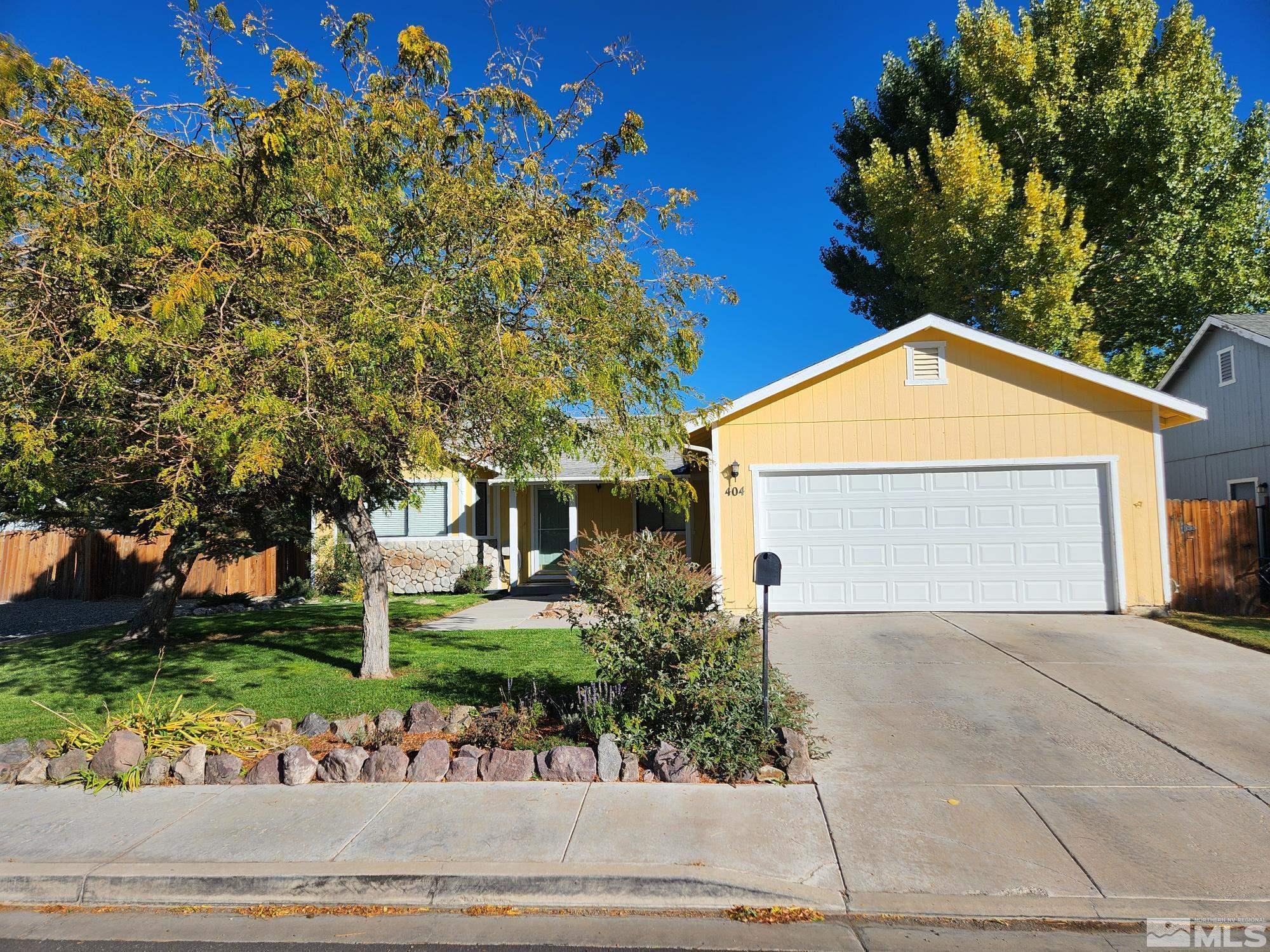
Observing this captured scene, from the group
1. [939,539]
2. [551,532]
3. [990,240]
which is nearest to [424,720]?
[939,539]

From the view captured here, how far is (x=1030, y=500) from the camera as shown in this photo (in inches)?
480

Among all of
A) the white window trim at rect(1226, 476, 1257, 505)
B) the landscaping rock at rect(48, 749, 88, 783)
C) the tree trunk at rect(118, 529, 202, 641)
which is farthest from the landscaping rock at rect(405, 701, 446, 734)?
the white window trim at rect(1226, 476, 1257, 505)

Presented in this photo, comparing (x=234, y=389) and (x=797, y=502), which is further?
(x=797, y=502)

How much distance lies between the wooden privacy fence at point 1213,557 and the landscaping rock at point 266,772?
42.7ft

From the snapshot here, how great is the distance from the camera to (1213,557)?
40.9 feet

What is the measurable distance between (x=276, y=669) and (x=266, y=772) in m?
4.14

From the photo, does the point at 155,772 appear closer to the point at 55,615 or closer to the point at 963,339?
the point at 963,339

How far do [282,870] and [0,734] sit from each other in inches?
173

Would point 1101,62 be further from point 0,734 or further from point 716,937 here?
point 0,734

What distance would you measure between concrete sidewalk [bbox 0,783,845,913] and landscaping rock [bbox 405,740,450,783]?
0.33ft

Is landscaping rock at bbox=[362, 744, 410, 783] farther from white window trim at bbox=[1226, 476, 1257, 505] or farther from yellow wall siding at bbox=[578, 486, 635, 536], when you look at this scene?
white window trim at bbox=[1226, 476, 1257, 505]

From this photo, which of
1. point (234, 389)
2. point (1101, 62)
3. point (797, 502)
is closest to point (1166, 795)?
point (234, 389)

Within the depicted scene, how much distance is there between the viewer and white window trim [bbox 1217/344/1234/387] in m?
16.3

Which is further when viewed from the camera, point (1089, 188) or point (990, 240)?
point (1089, 188)
